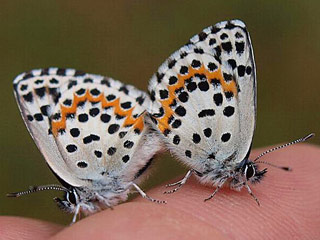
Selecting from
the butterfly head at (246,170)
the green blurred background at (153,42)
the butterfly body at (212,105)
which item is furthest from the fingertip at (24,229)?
the green blurred background at (153,42)

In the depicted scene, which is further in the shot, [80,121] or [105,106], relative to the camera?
[105,106]

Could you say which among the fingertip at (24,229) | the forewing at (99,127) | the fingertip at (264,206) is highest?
the forewing at (99,127)

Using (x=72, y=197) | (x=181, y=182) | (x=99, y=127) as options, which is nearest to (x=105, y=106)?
(x=99, y=127)

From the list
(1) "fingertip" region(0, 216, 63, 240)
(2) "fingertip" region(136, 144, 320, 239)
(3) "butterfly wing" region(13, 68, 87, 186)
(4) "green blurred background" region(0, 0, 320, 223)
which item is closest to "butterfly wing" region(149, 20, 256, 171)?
(2) "fingertip" region(136, 144, 320, 239)

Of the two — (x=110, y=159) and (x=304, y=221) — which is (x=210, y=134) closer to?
(x=110, y=159)

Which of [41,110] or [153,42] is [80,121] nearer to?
[41,110]

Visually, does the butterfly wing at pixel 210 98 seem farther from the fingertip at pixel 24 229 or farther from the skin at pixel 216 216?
the fingertip at pixel 24 229
